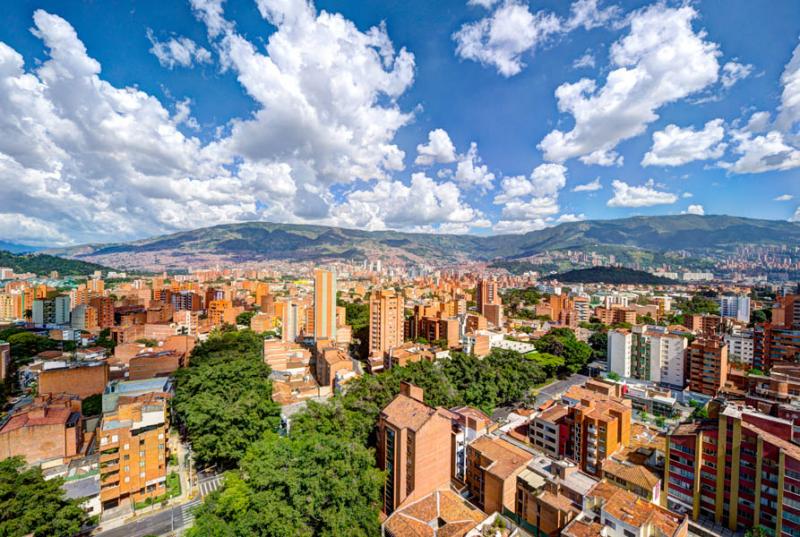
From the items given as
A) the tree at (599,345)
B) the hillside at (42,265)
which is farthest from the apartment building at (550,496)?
the hillside at (42,265)

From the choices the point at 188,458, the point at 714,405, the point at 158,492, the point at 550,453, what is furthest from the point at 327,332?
the point at 714,405

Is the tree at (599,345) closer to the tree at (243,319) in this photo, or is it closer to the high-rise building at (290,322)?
the high-rise building at (290,322)

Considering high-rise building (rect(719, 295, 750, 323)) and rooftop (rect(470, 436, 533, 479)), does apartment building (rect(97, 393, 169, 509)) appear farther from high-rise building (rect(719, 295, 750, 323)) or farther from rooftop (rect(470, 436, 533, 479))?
high-rise building (rect(719, 295, 750, 323))

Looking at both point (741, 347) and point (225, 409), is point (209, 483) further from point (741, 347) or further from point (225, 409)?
point (741, 347)

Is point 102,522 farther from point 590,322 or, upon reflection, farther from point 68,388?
point 590,322

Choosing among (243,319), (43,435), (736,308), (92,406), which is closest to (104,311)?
(243,319)

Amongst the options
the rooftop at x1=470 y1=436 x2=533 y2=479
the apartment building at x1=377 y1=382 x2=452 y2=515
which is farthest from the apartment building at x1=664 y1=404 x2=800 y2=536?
the apartment building at x1=377 y1=382 x2=452 y2=515
